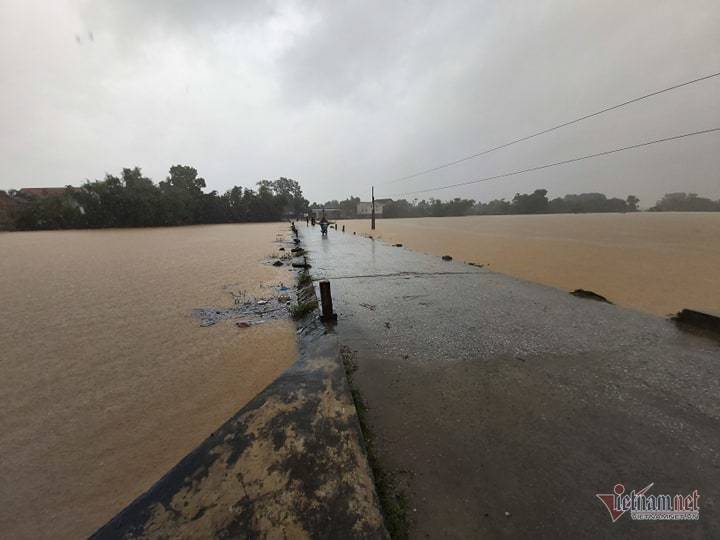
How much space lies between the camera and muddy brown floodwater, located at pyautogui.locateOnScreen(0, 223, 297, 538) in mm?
1980

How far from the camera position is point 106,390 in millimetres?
3100

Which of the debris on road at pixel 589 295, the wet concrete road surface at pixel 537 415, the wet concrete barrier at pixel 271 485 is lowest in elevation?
the debris on road at pixel 589 295

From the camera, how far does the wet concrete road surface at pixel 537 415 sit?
149cm

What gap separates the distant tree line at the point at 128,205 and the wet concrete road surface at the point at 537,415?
45948 mm

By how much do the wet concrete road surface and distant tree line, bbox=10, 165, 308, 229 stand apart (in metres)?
45.9

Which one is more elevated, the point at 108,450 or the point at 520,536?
the point at 520,536

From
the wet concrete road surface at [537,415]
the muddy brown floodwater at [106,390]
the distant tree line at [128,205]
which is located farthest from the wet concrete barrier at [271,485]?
the distant tree line at [128,205]

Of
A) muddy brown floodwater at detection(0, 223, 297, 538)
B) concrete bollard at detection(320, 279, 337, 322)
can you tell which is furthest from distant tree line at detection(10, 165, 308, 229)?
concrete bollard at detection(320, 279, 337, 322)

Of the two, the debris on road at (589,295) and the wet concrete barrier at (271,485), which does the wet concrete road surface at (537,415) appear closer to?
the wet concrete barrier at (271,485)

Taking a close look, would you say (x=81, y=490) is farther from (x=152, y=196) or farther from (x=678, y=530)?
(x=152, y=196)

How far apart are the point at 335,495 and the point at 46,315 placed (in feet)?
22.3

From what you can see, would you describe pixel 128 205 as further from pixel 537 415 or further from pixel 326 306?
pixel 537 415

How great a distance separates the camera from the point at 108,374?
3.40 meters

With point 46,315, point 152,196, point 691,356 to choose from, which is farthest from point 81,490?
point 152,196
